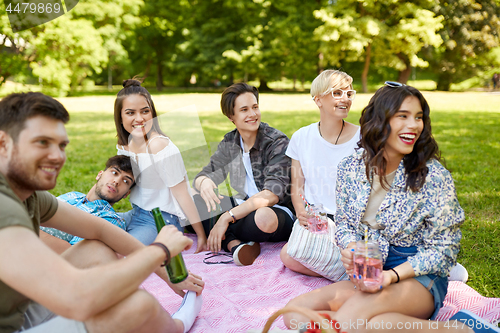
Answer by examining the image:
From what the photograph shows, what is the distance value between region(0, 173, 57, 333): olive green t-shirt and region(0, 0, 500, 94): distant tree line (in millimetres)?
19651

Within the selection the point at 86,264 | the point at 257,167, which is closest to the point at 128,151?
the point at 257,167

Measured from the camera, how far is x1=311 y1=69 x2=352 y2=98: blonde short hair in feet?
10.6

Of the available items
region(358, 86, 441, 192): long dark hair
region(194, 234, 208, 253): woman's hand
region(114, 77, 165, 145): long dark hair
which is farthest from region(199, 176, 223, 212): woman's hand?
region(358, 86, 441, 192): long dark hair

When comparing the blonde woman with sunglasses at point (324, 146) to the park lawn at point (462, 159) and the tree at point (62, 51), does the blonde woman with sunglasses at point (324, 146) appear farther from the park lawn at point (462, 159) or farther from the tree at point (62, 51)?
the tree at point (62, 51)

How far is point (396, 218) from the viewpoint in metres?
2.31

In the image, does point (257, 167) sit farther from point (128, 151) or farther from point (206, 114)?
point (206, 114)

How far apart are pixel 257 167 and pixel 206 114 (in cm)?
1016

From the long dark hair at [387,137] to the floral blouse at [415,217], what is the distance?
5 cm

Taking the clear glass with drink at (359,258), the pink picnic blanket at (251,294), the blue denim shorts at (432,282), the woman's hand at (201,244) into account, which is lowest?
the pink picnic blanket at (251,294)

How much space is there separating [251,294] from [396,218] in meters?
1.24

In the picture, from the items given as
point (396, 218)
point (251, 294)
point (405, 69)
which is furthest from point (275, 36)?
point (396, 218)

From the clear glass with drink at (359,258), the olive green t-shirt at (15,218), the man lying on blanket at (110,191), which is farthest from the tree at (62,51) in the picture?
the clear glass with drink at (359,258)

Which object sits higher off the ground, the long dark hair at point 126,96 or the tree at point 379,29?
the tree at point 379,29

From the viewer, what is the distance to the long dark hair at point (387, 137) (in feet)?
7.54
